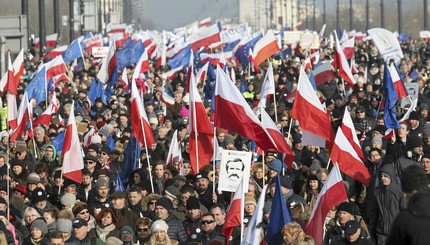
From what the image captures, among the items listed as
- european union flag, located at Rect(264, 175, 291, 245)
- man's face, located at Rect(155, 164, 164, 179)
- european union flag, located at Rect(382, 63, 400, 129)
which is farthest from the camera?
european union flag, located at Rect(382, 63, 400, 129)

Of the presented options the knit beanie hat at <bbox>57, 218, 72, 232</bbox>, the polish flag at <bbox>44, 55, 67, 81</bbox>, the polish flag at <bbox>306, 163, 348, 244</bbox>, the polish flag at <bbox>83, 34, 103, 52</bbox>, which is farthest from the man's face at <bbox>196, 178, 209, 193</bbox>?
the polish flag at <bbox>83, 34, 103, 52</bbox>

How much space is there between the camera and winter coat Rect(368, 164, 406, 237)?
1230cm

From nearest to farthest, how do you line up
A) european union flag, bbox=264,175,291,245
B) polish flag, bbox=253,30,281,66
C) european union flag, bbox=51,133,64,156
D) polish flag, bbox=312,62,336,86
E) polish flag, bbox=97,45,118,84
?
european union flag, bbox=264,175,291,245 → european union flag, bbox=51,133,64,156 → polish flag, bbox=312,62,336,86 → polish flag, bbox=97,45,118,84 → polish flag, bbox=253,30,281,66

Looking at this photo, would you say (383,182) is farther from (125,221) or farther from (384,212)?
(125,221)

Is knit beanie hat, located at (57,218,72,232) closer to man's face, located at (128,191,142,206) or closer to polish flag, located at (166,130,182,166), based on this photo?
man's face, located at (128,191,142,206)

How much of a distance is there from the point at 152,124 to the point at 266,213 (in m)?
8.40

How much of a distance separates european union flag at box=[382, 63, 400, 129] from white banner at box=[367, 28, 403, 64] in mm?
9125

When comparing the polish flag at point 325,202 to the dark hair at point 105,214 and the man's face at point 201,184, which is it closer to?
the dark hair at point 105,214

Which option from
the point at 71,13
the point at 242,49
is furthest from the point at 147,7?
the point at 242,49

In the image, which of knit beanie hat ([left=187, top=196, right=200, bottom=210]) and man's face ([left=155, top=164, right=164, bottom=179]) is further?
man's face ([left=155, top=164, right=164, bottom=179])

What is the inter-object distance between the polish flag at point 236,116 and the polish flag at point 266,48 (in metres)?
12.4

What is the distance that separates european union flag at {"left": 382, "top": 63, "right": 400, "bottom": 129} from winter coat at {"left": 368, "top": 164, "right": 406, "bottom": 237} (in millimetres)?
4333

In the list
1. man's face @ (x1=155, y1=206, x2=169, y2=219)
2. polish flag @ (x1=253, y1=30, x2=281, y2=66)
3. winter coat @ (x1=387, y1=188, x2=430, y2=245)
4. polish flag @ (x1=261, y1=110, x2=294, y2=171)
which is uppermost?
winter coat @ (x1=387, y1=188, x2=430, y2=245)

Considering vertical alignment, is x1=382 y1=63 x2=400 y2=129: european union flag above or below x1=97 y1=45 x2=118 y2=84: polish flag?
above
